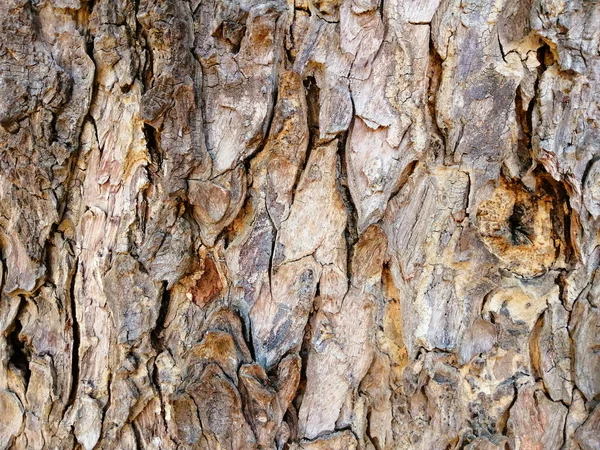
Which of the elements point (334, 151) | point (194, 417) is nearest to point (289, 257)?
point (334, 151)

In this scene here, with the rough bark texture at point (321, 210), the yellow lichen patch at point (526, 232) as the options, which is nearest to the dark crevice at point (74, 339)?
the rough bark texture at point (321, 210)

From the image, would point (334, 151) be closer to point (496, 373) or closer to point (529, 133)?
point (529, 133)

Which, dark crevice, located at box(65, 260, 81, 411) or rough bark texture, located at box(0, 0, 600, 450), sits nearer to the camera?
rough bark texture, located at box(0, 0, 600, 450)

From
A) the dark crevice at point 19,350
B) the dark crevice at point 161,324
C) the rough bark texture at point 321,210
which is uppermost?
the rough bark texture at point 321,210

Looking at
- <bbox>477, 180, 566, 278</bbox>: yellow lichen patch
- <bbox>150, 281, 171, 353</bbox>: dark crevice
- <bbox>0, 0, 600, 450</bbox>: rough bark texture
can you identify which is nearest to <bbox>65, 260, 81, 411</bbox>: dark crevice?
<bbox>0, 0, 600, 450</bbox>: rough bark texture

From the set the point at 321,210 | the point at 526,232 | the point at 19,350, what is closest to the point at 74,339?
the point at 19,350

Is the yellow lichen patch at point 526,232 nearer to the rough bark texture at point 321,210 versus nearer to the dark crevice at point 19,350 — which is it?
the rough bark texture at point 321,210

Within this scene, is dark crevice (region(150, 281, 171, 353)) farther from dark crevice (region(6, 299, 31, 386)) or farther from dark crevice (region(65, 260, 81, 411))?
dark crevice (region(6, 299, 31, 386))

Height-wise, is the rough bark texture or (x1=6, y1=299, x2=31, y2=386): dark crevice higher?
the rough bark texture
